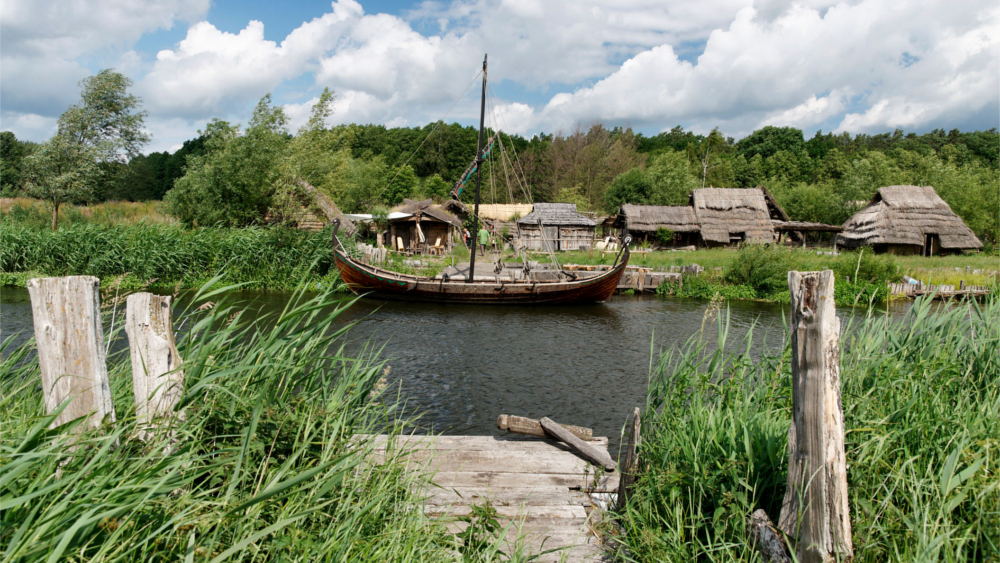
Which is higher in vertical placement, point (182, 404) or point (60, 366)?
point (60, 366)

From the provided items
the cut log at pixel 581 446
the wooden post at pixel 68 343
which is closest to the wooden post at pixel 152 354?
the wooden post at pixel 68 343

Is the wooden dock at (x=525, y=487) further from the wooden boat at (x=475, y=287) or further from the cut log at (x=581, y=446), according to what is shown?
the wooden boat at (x=475, y=287)

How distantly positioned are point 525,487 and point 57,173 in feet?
96.7

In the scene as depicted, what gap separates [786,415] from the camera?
3.38m

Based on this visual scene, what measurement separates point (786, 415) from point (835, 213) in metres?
43.6

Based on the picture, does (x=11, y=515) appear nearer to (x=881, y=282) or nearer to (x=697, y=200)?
(x=881, y=282)

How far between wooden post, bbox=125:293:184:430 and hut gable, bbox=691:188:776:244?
33394 mm

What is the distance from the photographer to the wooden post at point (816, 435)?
7.46 feet

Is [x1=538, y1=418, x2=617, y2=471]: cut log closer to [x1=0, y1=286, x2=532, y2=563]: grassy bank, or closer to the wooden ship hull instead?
[x1=0, y1=286, x2=532, y2=563]: grassy bank

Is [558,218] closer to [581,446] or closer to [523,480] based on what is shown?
[581,446]

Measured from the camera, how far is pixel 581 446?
15.6 ft

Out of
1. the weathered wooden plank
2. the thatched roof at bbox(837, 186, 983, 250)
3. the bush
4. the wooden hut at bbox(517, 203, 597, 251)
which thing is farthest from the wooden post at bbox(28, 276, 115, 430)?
the thatched roof at bbox(837, 186, 983, 250)

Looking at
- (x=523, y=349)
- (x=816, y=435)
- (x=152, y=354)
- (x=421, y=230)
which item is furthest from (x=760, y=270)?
(x=152, y=354)

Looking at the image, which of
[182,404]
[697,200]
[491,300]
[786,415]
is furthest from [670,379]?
[697,200]
